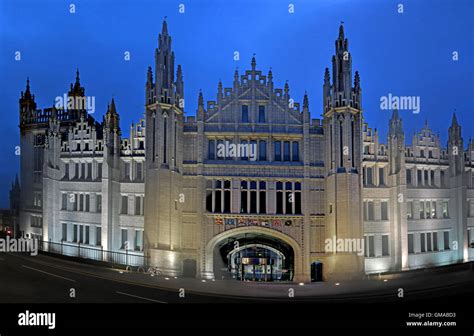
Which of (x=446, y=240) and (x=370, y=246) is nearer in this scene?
(x=370, y=246)

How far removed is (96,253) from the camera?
28.6 metres

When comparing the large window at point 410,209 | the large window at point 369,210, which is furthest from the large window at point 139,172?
the large window at point 410,209

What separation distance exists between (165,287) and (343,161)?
48.9ft

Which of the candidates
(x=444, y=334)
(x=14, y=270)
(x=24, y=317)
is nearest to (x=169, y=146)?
(x=14, y=270)

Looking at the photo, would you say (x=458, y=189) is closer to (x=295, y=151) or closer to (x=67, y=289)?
(x=295, y=151)

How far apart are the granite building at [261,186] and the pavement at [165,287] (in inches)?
140

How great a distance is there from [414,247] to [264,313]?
17.9 metres

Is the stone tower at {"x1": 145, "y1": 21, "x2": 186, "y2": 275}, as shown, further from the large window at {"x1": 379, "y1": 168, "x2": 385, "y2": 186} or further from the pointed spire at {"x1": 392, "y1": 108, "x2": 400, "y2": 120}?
the pointed spire at {"x1": 392, "y1": 108, "x2": 400, "y2": 120}

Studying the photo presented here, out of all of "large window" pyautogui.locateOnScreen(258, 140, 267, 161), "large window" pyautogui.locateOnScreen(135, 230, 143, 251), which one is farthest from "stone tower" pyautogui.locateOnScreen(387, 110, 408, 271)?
"large window" pyautogui.locateOnScreen(135, 230, 143, 251)

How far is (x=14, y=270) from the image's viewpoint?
21297mm

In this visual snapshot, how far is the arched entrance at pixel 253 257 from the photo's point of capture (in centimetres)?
2705

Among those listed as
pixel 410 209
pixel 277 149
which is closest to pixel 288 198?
pixel 277 149

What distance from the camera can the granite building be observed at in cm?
2598

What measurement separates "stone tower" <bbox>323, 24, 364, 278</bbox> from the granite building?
0.08m
